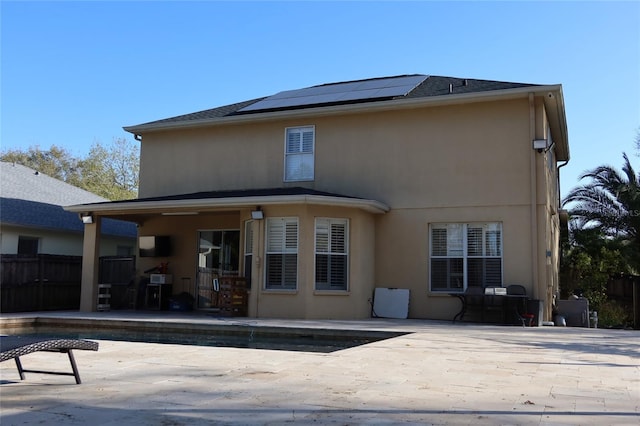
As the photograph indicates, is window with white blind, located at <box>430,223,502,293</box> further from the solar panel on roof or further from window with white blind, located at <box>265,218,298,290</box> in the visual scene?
the solar panel on roof

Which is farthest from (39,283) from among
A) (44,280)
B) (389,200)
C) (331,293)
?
(389,200)

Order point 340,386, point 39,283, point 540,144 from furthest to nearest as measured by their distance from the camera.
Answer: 1. point 39,283
2. point 540,144
3. point 340,386

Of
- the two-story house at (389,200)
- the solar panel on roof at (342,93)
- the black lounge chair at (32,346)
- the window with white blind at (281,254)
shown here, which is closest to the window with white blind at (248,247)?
the two-story house at (389,200)

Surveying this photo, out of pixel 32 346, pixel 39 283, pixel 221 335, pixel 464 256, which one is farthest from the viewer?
pixel 39 283

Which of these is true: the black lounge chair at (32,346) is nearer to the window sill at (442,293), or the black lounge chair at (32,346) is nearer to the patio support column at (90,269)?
the window sill at (442,293)

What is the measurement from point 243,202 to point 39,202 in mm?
8767

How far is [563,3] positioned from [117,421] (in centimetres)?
1073

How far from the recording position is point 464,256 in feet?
43.8

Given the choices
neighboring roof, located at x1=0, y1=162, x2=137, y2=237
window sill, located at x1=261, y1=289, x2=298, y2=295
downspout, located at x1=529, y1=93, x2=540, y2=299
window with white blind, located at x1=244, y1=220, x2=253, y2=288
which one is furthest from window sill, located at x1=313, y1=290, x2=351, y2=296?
neighboring roof, located at x1=0, y1=162, x2=137, y2=237

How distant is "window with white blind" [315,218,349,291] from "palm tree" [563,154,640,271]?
10560 mm

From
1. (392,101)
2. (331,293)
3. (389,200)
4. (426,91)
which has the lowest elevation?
(331,293)

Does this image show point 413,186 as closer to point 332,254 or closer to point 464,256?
point 464,256

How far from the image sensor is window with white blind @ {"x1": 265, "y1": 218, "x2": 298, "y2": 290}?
13133mm

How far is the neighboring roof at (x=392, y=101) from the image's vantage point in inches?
515
